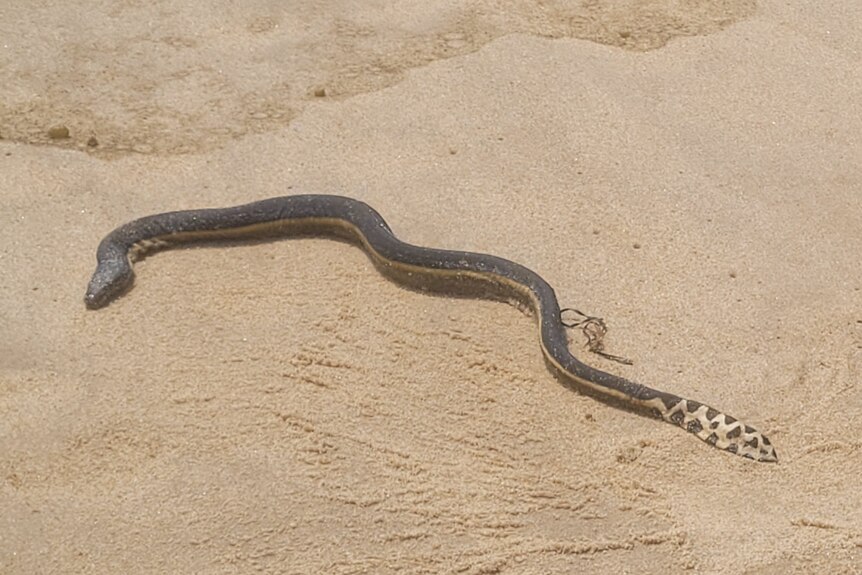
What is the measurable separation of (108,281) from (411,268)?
217cm

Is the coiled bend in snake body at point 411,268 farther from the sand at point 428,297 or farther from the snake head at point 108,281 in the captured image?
the sand at point 428,297

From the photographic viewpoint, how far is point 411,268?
8.25 metres

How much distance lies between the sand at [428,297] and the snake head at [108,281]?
80 millimetres

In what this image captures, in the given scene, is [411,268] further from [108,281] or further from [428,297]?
[108,281]

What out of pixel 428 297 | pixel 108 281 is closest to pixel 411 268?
pixel 428 297

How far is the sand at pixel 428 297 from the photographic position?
6547 millimetres

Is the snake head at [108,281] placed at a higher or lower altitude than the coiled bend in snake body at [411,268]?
lower

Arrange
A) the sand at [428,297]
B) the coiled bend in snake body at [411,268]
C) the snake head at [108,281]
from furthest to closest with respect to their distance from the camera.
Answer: the snake head at [108,281]
the coiled bend in snake body at [411,268]
the sand at [428,297]

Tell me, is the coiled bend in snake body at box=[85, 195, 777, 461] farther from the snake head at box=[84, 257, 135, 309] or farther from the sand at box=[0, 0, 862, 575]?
the sand at box=[0, 0, 862, 575]

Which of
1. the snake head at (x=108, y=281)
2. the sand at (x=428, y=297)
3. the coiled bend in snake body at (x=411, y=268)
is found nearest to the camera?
the sand at (x=428, y=297)

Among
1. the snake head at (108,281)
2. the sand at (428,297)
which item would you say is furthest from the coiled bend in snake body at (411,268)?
the sand at (428,297)

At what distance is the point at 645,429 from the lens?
7137mm

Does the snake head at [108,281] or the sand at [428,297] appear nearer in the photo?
the sand at [428,297]

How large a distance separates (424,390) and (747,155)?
158 inches
